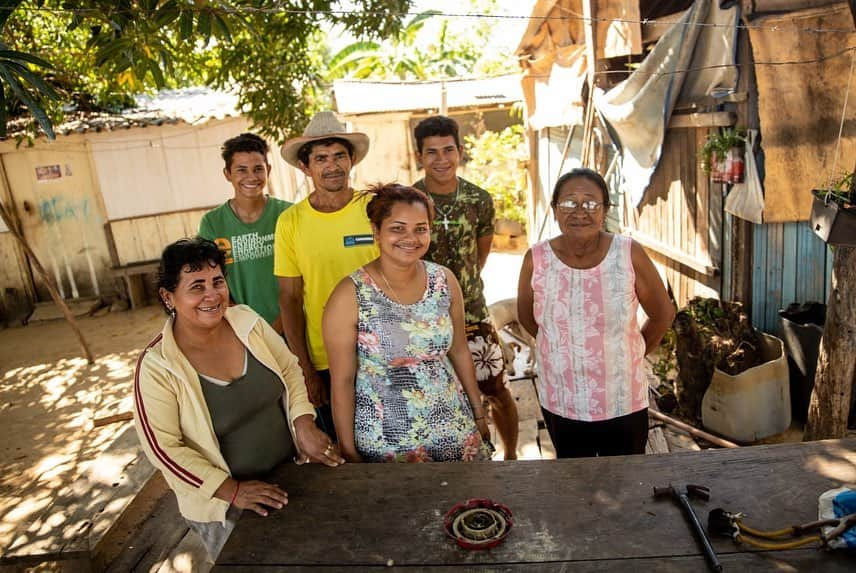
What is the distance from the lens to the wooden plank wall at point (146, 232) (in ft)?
34.3

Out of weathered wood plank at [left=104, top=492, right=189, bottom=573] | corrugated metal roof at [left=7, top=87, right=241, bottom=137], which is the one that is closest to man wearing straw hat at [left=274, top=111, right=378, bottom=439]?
weathered wood plank at [left=104, top=492, right=189, bottom=573]

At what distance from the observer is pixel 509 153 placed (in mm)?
12016

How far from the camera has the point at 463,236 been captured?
10.5ft

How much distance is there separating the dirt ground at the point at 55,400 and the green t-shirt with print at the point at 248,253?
168cm

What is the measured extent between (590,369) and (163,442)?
1552 mm

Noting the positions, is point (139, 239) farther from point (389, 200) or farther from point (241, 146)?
point (389, 200)

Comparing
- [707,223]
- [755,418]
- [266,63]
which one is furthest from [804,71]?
[266,63]

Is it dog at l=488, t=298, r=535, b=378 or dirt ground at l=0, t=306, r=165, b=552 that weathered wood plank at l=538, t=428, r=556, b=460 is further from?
dirt ground at l=0, t=306, r=165, b=552

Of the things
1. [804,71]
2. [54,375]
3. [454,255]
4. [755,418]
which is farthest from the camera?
[54,375]

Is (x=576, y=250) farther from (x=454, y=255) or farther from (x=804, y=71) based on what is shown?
(x=804, y=71)

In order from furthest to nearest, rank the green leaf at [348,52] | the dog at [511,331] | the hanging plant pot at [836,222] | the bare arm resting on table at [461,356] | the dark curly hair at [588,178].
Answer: the green leaf at [348,52], the dog at [511,331], the hanging plant pot at [836,222], the dark curly hair at [588,178], the bare arm resting on table at [461,356]

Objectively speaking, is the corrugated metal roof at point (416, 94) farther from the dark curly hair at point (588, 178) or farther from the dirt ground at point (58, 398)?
the dark curly hair at point (588, 178)

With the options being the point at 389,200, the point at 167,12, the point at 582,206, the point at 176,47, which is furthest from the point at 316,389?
the point at 176,47

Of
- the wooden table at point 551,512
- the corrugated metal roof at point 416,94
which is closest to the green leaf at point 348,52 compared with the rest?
the corrugated metal roof at point 416,94
